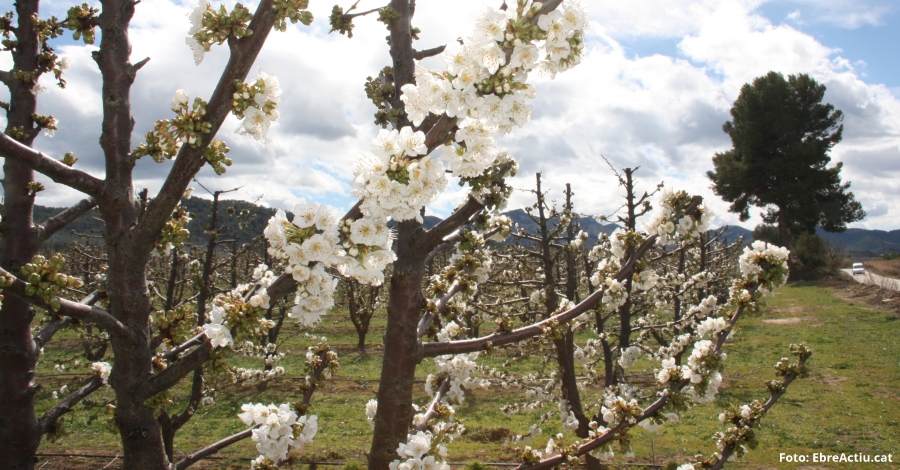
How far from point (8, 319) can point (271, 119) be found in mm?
2818

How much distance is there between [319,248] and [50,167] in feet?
4.13

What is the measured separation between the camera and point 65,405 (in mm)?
3006

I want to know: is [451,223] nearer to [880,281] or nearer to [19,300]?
[19,300]

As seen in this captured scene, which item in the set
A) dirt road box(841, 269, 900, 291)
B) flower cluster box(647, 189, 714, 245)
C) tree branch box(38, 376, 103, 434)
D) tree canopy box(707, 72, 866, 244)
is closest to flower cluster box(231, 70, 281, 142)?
tree branch box(38, 376, 103, 434)

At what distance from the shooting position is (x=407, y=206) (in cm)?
177

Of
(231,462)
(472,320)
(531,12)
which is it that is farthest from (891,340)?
(531,12)

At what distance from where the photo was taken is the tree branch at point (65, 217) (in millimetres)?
3309

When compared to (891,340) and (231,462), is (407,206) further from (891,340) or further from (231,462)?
(891,340)

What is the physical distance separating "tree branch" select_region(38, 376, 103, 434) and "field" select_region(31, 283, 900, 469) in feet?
9.84

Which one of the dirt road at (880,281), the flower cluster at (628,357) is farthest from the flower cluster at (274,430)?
the dirt road at (880,281)

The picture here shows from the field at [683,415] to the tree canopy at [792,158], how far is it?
62.4ft

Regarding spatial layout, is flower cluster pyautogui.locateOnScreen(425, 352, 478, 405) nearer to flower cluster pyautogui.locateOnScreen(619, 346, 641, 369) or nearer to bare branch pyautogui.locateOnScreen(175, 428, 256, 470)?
bare branch pyautogui.locateOnScreen(175, 428, 256, 470)

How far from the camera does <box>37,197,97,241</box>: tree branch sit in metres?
3.31

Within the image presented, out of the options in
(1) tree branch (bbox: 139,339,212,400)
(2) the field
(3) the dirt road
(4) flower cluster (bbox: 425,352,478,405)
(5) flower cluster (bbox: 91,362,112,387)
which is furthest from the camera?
(3) the dirt road
